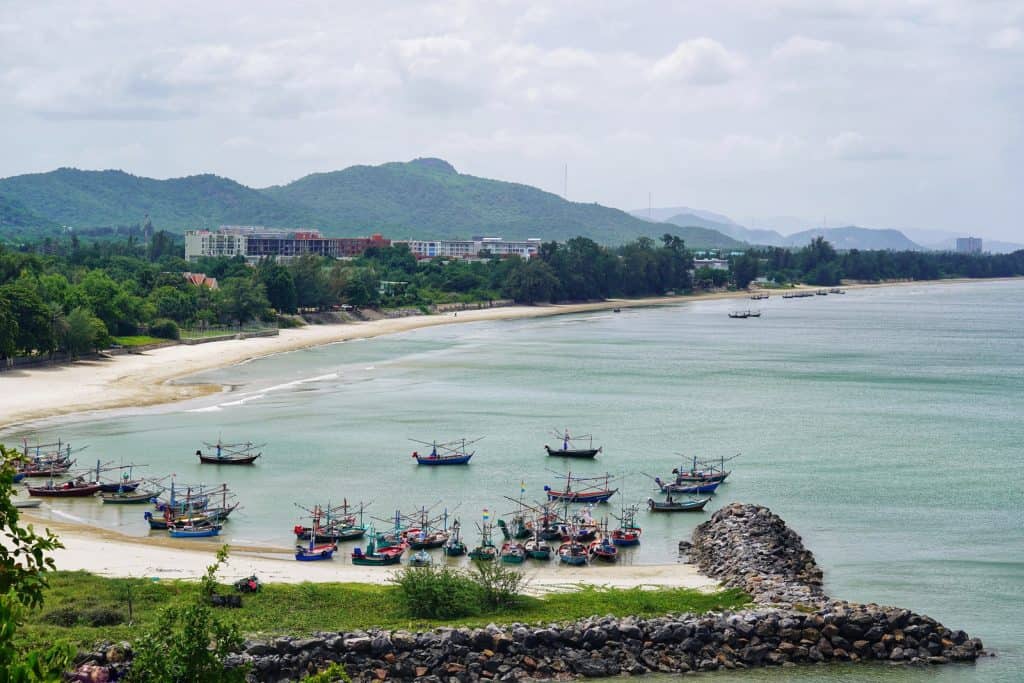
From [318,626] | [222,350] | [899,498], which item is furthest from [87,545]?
[222,350]

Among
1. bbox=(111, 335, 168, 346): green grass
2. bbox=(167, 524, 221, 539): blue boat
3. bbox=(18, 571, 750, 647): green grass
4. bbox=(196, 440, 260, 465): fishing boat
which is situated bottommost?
bbox=(167, 524, 221, 539): blue boat

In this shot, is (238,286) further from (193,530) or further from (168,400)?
(193,530)

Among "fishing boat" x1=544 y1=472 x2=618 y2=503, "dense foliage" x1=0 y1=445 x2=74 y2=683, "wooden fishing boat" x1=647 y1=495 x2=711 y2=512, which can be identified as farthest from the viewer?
"fishing boat" x1=544 y1=472 x2=618 y2=503

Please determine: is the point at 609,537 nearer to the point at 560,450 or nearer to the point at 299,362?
the point at 560,450

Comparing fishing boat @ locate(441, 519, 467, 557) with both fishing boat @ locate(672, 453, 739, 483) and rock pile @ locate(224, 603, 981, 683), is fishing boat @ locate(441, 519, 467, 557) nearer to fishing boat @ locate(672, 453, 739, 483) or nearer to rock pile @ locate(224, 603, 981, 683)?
rock pile @ locate(224, 603, 981, 683)

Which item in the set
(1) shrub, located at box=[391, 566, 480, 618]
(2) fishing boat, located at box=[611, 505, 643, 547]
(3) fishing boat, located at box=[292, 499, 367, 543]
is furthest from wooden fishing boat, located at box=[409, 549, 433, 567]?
(1) shrub, located at box=[391, 566, 480, 618]

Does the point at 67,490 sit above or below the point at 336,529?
above

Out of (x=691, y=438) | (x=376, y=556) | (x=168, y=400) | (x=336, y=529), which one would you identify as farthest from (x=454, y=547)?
(x=168, y=400)
